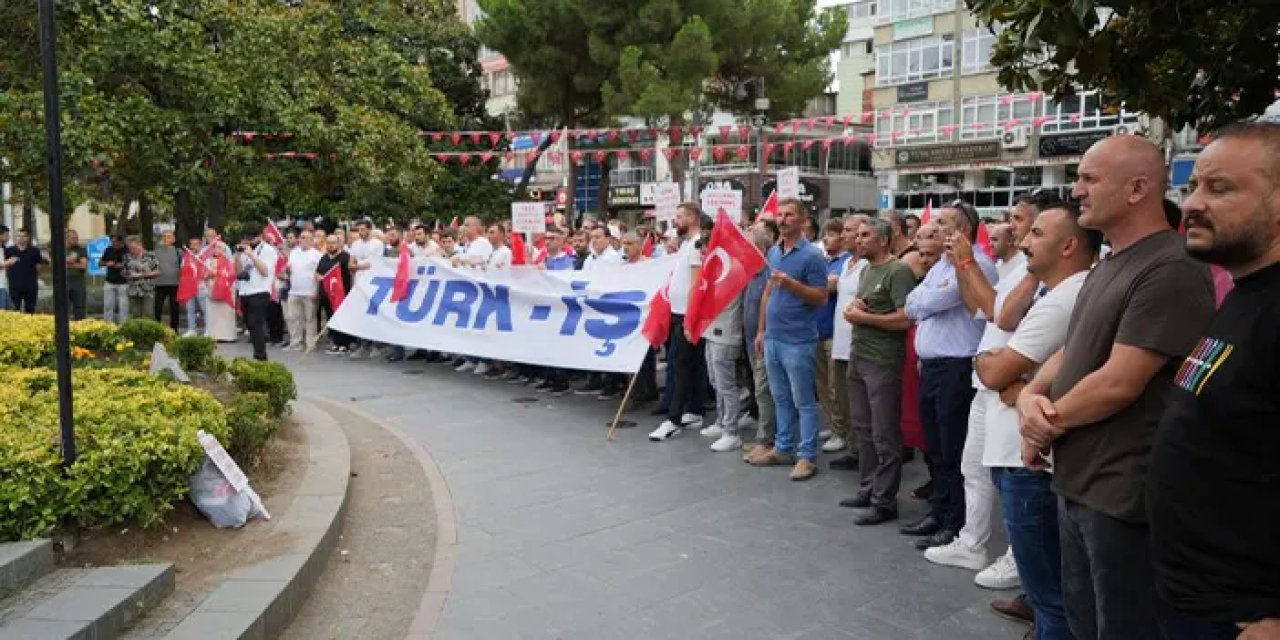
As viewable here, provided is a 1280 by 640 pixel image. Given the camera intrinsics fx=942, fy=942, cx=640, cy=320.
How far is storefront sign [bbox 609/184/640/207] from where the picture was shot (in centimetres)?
5703

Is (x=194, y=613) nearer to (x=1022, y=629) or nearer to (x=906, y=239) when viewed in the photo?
(x=1022, y=629)

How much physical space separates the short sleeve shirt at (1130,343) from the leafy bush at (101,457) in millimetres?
4261

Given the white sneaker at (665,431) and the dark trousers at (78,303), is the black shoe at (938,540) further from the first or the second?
the dark trousers at (78,303)

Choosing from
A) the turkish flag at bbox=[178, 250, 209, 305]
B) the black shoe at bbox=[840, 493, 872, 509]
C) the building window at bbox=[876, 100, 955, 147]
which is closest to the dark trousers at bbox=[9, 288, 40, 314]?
the turkish flag at bbox=[178, 250, 209, 305]

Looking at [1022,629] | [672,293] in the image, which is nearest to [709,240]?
[672,293]

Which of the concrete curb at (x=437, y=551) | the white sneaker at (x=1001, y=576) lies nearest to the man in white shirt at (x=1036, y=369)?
the white sneaker at (x=1001, y=576)

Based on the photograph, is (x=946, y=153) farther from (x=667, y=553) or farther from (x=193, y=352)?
(x=667, y=553)

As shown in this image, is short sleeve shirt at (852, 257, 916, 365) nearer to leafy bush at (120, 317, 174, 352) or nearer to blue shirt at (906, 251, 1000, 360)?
blue shirt at (906, 251, 1000, 360)

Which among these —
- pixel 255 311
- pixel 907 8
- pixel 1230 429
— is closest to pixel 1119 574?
pixel 1230 429

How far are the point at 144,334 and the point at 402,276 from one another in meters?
3.48

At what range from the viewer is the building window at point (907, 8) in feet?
143

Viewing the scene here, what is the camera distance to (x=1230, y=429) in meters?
2.03

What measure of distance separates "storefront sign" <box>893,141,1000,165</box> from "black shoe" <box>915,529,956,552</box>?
3945cm

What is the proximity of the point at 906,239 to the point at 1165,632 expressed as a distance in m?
5.24
